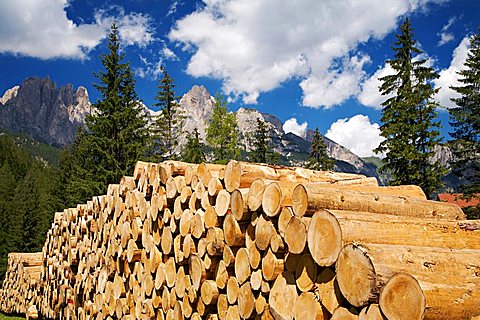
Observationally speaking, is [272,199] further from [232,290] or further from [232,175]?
[232,290]

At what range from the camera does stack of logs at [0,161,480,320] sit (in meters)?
2.23

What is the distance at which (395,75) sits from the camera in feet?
72.6

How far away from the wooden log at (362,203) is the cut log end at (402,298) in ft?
3.46

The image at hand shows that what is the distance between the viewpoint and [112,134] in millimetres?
23000

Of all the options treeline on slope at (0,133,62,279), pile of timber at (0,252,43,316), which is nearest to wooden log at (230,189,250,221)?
pile of timber at (0,252,43,316)

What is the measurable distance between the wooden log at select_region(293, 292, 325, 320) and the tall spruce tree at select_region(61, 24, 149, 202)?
19.8 meters

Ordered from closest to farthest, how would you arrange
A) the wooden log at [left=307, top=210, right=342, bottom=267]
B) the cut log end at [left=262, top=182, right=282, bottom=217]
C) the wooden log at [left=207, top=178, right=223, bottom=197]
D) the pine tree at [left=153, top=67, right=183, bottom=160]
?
the wooden log at [left=307, top=210, right=342, bottom=267], the cut log end at [left=262, top=182, right=282, bottom=217], the wooden log at [left=207, top=178, right=223, bottom=197], the pine tree at [left=153, top=67, right=183, bottom=160]

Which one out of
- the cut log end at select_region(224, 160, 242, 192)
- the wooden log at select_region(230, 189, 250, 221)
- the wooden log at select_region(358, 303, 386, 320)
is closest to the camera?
the wooden log at select_region(358, 303, 386, 320)

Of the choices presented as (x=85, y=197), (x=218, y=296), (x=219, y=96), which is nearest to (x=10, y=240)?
(x=85, y=197)

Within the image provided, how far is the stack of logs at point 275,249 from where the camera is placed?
2.23m

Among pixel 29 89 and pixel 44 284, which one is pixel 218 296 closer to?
pixel 44 284

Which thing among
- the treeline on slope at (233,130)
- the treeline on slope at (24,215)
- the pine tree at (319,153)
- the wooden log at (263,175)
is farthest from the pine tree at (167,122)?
the wooden log at (263,175)

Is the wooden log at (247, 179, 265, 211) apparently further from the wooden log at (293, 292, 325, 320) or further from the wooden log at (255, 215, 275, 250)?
the wooden log at (293, 292, 325, 320)

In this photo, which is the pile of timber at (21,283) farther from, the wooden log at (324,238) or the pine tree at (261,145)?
the pine tree at (261,145)
